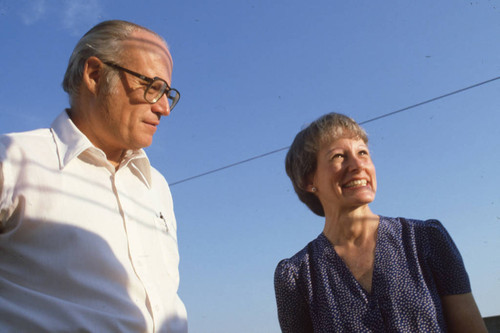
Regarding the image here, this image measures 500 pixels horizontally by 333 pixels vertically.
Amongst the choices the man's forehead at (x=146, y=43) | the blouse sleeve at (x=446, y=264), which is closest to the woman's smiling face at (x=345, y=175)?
the blouse sleeve at (x=446, y=264)

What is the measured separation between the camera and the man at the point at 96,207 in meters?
1.41

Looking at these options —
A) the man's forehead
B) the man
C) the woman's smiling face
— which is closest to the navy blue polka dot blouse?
the woman's smiling face

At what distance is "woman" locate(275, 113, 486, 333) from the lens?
2.08 m

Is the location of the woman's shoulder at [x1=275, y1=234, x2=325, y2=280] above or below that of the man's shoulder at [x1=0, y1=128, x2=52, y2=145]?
below

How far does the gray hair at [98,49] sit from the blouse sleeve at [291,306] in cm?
125

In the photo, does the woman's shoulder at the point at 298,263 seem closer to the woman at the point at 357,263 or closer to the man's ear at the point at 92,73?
the woman at the point at 357,263

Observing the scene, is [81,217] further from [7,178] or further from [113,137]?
[113,137]

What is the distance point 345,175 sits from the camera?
96.5 inches

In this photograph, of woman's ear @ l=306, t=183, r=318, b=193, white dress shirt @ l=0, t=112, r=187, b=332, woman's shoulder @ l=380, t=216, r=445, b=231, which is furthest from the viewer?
woman's ear @ l=306, t=183, r=318, b=193

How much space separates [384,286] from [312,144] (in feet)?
2.70

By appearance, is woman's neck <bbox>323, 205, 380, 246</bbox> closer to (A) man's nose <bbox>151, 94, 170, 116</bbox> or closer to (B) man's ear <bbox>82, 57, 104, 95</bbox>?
(A) man's nose <bbox>151, 94, 170, 116</bbox>

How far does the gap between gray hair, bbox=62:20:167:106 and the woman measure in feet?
3.63

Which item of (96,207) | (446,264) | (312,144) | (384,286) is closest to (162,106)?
(96,207)

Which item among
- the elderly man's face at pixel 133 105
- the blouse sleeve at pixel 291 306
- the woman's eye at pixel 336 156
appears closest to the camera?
the elderly man's face at pixel 133 105
